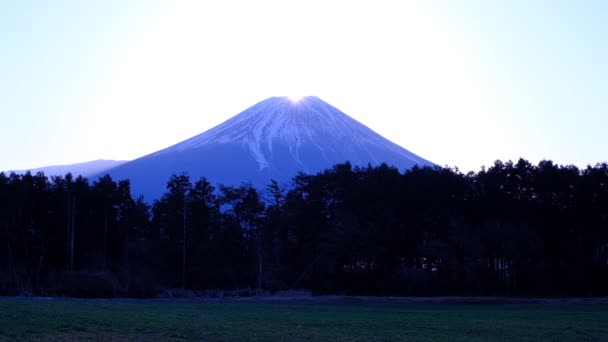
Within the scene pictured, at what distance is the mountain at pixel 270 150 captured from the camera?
132500 mm

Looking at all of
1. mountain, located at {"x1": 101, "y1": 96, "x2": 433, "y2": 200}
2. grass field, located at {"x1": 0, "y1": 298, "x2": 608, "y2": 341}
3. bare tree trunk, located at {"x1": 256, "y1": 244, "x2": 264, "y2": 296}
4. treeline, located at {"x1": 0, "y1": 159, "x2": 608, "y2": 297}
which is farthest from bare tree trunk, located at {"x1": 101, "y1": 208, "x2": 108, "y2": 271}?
mountain, located at {"x1": 101, "y1": 96, "x2": 433, "y2": 200}

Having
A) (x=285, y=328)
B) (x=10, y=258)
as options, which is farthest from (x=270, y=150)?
(x=285, y=328)

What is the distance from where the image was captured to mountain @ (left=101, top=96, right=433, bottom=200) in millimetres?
132500

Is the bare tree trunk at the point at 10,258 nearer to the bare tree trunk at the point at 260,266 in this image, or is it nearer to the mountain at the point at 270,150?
the bare tree trunk at the point at 260,266

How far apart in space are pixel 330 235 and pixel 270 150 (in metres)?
81.3

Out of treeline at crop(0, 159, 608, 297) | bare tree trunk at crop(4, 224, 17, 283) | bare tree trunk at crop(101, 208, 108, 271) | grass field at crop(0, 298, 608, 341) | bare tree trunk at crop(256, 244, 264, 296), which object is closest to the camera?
grass field at crop(0, 298, 608, 341)

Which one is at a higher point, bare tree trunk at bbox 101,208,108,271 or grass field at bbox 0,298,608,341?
bare tree trunk at bbox 101,208,108,271

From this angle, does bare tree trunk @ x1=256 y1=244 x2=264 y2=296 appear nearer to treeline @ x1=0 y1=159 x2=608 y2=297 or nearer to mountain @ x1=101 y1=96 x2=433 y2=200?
treeline @ x1=0 y1=159 x2=608 y2=297

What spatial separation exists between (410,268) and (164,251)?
20.3m

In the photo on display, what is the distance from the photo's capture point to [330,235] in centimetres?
5888

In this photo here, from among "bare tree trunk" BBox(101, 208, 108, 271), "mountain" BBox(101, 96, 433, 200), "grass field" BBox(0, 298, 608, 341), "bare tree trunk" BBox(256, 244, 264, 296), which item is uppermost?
"mountain" BBox(101, 96, 433, 200)

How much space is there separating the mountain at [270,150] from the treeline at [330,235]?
60.1 metres

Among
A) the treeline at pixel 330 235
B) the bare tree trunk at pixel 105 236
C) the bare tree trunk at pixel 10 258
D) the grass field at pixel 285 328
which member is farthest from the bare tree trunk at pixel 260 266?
the grass field at pixel 285 328

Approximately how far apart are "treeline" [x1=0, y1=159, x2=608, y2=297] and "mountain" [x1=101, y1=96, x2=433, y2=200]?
60098 millimetres
